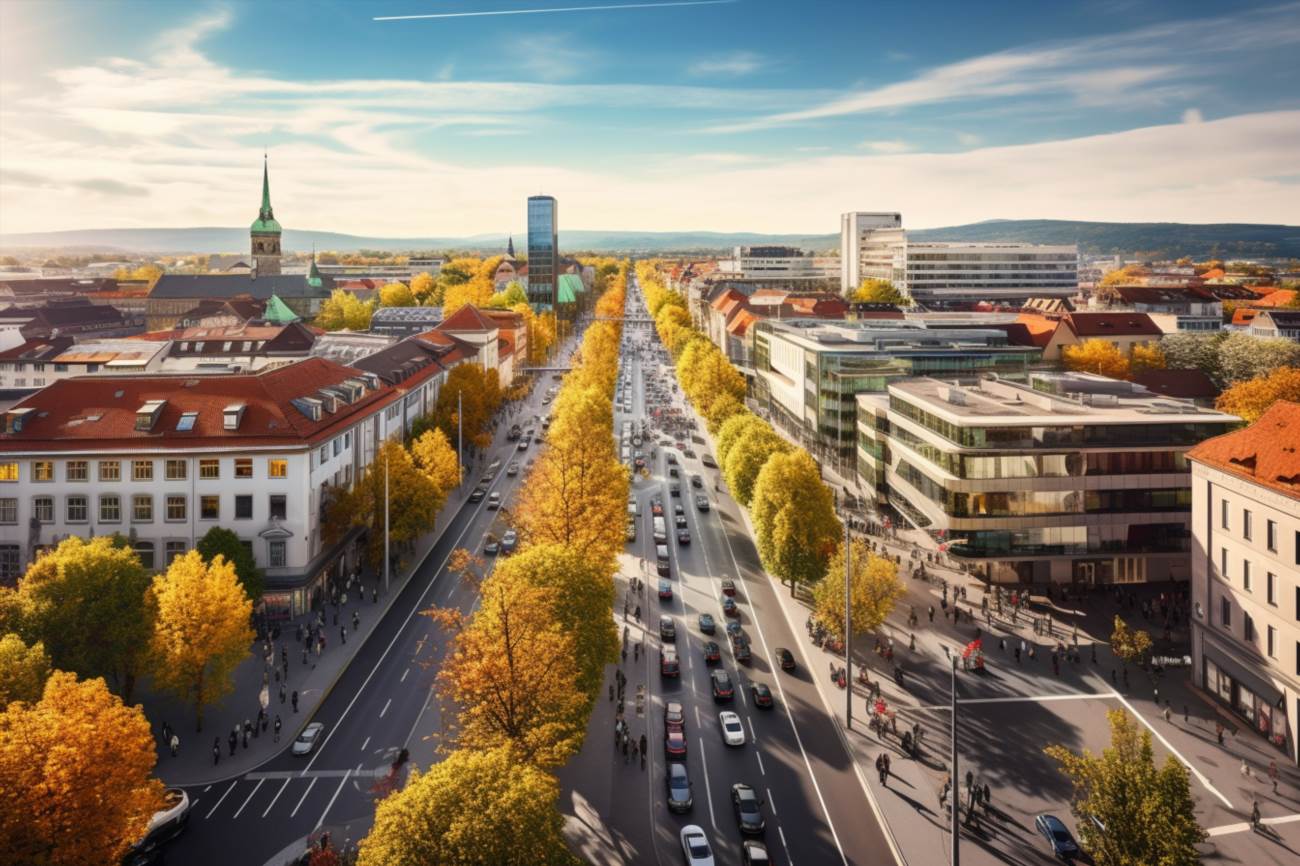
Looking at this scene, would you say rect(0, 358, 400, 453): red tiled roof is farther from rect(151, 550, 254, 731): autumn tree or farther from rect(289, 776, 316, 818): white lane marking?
rect(289, 776, 316, 818): white lane marking

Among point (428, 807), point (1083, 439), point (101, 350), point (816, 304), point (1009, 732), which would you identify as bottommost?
point (1009, 732)

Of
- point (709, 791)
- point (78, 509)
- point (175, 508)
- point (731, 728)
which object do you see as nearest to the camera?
point (709, 791)

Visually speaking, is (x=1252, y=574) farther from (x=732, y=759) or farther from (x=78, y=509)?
(x=78, y=509)

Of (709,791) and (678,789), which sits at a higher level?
(678,789)

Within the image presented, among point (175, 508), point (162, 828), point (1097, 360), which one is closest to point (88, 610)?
point (162, 828)

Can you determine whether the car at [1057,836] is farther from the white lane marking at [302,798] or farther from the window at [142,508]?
the window at [142,508]

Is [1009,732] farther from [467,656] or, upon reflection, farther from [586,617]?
[467,656]

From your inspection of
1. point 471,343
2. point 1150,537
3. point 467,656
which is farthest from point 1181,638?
point 471,343
